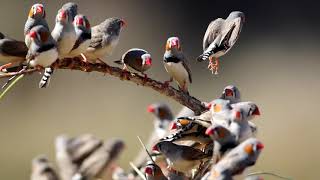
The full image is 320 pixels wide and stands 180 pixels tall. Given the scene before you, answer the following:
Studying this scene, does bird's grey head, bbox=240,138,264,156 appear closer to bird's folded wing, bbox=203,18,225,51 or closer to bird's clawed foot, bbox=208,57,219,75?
bird's clawed foot, bbox=208,57,219,75

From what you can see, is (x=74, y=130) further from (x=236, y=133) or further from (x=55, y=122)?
(x=236, y=133)

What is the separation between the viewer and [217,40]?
3152 millimetres

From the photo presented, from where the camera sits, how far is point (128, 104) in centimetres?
1320

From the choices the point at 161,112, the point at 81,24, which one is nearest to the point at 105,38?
the point at 81,24

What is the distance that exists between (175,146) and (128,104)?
10442mm

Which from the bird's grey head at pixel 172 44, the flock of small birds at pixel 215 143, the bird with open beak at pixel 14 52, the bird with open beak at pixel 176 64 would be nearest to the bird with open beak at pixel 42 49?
the bird with open beak at pixel 14 52

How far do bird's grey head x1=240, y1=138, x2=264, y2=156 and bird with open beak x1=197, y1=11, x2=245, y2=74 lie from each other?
2.89 feet

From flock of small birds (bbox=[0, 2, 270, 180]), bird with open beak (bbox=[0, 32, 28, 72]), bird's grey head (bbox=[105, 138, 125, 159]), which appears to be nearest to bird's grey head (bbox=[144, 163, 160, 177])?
flock of small birds (bbox=[0, 2, 270, 180])

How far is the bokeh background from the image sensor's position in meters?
12.3

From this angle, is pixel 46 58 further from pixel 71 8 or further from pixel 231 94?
pixel 71 8

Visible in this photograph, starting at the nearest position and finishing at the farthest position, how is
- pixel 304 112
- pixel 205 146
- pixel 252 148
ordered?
pixel 252 148 → pixel 205 146 → pixel 304 112

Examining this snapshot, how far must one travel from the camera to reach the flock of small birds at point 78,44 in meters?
2.50

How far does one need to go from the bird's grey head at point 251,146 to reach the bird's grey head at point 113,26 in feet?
5.74

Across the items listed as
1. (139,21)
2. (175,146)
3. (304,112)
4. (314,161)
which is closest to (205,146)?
(175,146)
